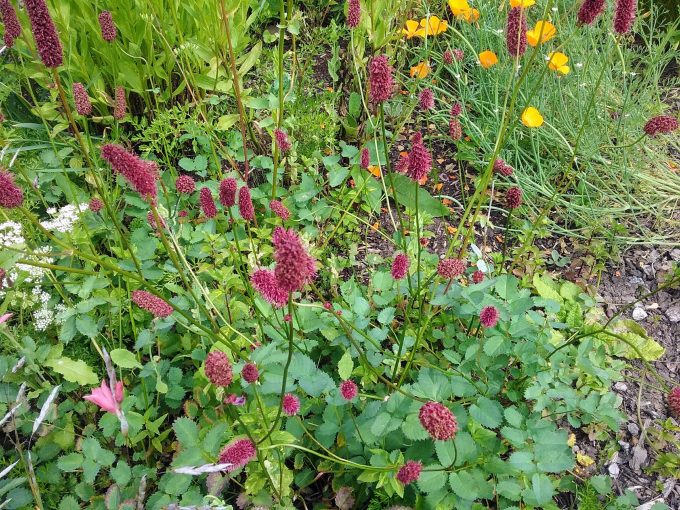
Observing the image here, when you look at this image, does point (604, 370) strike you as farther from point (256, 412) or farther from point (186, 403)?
point (186, 403)

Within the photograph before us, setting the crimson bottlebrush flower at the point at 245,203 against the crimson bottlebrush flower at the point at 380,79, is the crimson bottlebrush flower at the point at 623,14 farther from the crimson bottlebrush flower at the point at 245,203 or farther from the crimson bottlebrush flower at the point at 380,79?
the crimson bottlebrush flower at the point at 245,203

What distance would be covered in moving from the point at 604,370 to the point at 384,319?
699 mm

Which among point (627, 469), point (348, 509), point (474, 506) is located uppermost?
point (474, 506)

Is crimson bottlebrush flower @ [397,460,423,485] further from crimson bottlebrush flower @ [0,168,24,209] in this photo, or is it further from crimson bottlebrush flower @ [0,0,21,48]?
crimson bottlebrush flower @ [0,0,21,48]

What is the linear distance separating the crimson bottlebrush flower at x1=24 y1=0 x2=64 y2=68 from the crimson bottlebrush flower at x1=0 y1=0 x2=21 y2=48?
0.48m

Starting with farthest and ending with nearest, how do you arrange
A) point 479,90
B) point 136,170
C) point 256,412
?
point 479,90 < point 256,412 < point 136,170

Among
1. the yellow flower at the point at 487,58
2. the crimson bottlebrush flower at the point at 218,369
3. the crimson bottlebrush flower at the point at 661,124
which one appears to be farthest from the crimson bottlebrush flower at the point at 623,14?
the crimson bottlebrush flower at the point at 218,369

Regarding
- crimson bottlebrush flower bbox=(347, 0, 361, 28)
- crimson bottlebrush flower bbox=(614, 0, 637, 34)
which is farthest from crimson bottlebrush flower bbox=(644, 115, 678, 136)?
crimson bottlebrush flower bbox=(347, 0, 361, 28)

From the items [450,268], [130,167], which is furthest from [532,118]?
[130,167]

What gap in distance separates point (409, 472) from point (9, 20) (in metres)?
1.67

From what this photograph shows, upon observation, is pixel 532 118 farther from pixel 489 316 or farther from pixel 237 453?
pixel 237 453

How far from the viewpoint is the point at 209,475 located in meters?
1.49

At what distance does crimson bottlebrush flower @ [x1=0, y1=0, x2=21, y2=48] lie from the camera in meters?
1.52

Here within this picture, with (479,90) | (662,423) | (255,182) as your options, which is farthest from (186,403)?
(479,90)
